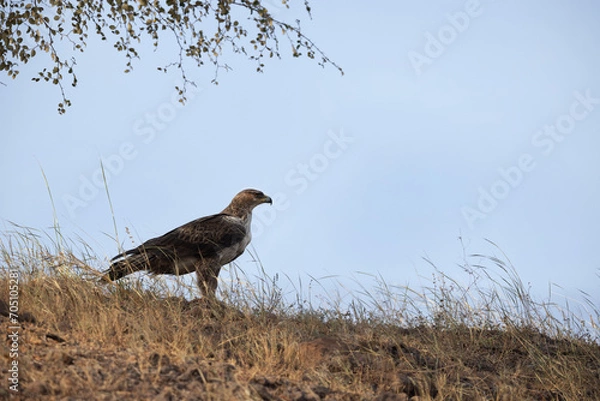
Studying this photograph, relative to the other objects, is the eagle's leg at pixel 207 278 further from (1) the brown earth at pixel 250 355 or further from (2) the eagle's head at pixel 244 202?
(2) the eagle's head at pixel 244 202

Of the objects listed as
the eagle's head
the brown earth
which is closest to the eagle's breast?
the eagle's head

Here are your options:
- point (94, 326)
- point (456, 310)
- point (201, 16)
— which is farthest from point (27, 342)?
point (201, 16)

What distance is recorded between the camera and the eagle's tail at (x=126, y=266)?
820 cm

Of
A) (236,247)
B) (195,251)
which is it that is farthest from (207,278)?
(236,247)

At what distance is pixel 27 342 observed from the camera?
5.61 metres

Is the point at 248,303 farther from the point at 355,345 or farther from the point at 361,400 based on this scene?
the point at 361,400

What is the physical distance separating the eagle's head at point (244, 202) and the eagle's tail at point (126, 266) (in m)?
1.70

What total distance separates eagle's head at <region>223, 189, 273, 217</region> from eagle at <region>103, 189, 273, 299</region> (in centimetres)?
30

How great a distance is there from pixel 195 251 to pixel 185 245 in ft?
0.47

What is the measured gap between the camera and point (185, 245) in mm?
8805

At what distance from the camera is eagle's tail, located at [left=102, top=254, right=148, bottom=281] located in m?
8.20

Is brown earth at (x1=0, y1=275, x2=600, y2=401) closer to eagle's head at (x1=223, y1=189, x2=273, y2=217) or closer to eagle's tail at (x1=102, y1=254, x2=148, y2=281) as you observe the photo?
eagle's tail at (x1=102, y1=254, x2=148, y2=281)

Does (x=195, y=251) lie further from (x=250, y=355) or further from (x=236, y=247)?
(x=250, y=355)

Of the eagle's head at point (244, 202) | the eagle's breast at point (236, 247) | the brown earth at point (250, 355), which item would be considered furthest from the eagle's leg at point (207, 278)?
the eagle's head at point (244, 202)
